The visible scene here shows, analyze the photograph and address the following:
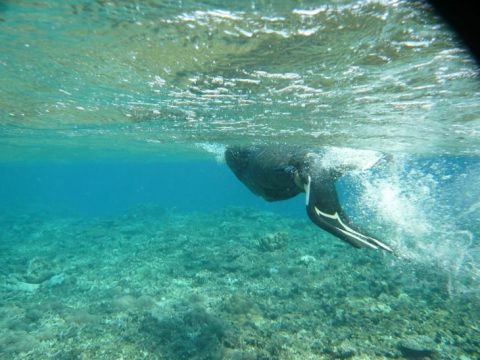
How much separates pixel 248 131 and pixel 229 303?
953cm

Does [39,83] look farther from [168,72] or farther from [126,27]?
[126,27]

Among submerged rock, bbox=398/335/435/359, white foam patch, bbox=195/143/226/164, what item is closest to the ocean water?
submerged rock, bbox=398/335/435/359

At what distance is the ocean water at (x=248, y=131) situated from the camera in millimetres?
5793

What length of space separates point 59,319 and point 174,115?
894 centimetres

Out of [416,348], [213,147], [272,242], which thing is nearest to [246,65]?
[416,348]

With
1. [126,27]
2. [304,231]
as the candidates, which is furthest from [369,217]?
[126,27]

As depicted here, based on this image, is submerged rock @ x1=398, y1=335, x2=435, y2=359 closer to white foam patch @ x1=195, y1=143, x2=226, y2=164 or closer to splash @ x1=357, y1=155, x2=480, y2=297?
splash @ x1=357, y1=155, x2=480, y2=297

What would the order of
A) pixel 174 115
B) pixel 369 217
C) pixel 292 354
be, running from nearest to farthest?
pixel 292 354, pixel 174 115, pixel 369 217

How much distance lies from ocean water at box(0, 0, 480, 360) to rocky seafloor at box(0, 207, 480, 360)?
6 centimetres

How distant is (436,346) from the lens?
25.6 feet

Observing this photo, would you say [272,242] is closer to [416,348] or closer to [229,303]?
[229,303]

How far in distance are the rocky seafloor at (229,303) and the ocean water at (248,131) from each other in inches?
2.5

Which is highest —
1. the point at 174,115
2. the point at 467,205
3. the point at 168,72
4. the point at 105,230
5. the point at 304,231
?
the point at 168,72

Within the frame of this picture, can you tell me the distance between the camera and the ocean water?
19.0 feet
